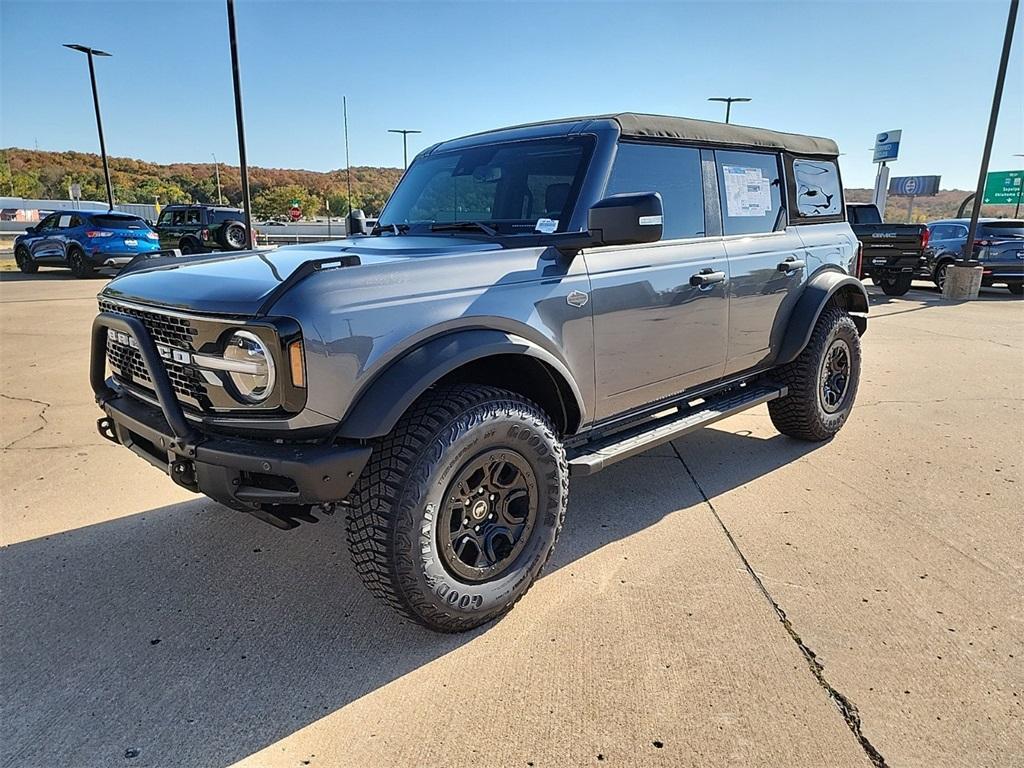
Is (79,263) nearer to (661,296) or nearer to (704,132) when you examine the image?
(704,132)

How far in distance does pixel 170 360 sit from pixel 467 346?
1107mm

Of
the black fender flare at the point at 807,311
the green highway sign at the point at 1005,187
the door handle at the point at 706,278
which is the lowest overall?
the black fender flare at the point at 807,311

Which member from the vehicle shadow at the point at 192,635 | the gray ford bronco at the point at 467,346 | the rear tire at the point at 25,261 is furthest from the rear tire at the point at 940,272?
the rear tire at the point at 25,261

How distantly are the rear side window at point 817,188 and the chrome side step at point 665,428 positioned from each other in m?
1.33

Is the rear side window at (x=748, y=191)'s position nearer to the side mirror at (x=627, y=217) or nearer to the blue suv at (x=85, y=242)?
the side mirror at (x=627, y=217)

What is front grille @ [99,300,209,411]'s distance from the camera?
7.91ft

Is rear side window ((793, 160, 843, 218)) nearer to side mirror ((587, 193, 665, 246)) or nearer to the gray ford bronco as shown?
the gray ford bronco

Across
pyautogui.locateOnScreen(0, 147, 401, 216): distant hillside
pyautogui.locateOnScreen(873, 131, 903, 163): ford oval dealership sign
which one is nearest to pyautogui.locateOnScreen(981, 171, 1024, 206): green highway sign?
pyautogui.locateOnScreen(873, 131, 903, 163): ford oval dealership sign

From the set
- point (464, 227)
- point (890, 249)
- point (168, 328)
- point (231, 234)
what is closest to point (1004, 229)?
point (890, 249)

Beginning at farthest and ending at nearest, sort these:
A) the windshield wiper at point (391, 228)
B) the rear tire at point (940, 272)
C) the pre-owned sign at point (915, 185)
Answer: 1. the pre-owned sign at point (915, 185)
2. the rear tire at point (940, 272)
3. the windshield wiper at point (391, 228)

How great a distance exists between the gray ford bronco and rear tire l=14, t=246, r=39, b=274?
1732 cm

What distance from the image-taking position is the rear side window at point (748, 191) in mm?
3949

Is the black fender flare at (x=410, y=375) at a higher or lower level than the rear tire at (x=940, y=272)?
higher

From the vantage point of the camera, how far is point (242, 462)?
221 cm
